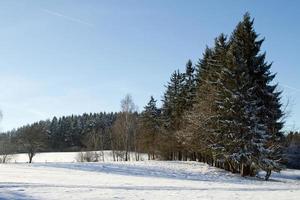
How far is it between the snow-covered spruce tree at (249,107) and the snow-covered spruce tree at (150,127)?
102 ft

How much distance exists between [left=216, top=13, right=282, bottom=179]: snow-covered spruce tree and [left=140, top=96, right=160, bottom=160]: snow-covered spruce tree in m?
31.2

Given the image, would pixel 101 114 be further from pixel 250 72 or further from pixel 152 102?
pixel 250 72

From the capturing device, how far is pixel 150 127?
74.2 m

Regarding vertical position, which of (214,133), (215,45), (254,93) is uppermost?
(215,45)

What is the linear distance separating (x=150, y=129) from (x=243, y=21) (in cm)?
3626

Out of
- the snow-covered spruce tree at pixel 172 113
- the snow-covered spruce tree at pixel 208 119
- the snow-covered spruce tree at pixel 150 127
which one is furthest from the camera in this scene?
the snow-covered spruce tree at pixel 150 127

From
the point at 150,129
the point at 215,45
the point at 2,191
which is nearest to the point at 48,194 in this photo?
the point at 2,191

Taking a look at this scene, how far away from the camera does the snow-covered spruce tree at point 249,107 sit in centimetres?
3559

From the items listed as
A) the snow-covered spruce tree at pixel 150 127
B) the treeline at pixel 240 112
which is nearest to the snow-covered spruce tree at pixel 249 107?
the treeline at pixel 240 112

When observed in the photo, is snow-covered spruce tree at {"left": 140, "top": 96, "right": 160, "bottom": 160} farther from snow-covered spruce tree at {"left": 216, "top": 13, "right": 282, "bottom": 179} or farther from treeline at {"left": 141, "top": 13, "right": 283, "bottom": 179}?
snow-covered spruce tree at {"left": 216, "top": 13, "right": 282, "bottom": 179}

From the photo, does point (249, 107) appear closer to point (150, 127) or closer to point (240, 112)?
point (240, 112)

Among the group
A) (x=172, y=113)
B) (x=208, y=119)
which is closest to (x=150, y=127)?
(x=172, y=113)

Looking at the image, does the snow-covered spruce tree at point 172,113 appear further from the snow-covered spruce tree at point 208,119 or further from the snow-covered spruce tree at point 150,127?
the snow-covered spruce tree at point 208,119

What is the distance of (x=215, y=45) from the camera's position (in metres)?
49.0
